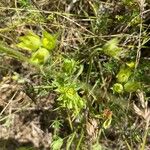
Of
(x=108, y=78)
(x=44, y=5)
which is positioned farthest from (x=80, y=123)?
(x=44, y=5)

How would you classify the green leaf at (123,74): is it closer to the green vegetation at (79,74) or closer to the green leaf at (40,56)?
the green vegetation at (79,74)

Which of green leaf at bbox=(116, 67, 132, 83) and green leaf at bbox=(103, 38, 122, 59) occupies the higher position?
green leaf at bbox=(103, 38, 122, 59)

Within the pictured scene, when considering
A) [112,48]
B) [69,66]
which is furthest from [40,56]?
[112,48]

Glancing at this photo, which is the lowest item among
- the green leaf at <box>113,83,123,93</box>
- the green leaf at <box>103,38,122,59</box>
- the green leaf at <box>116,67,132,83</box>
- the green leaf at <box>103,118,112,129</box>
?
the green leaf at <box>103,118,112,129</box>

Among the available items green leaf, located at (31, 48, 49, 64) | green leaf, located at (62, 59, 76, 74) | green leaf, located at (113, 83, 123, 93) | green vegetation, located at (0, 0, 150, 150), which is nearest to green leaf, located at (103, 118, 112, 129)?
green vegetation, located at (0, 0, 150, 150)

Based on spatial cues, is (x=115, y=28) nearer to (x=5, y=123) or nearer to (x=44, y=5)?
(x=44, y=5)

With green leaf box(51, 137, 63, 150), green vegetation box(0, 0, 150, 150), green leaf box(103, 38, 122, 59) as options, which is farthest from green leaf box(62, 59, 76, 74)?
green leaf box(51, 137, 63, 150)

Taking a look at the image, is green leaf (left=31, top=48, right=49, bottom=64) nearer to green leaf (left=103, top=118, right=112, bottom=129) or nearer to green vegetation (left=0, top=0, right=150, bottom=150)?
green vegetation (left=0, top=0, right=150, bottom=150)

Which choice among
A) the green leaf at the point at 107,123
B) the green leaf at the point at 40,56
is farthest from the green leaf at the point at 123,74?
the green leaf at the point at 40,56

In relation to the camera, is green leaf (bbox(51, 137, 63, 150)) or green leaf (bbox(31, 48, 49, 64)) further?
green leaf (bbox(51, 137, 63, 150))

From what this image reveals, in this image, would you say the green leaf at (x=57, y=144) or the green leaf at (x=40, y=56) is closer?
the green leaf at (x=40, y=56)
